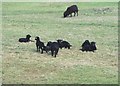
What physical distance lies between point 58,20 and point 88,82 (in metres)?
13.5

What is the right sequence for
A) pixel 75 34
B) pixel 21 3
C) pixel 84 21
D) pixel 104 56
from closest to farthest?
pixel 104 56
pixel 75 34
pixel 84 21
pixel 21 3

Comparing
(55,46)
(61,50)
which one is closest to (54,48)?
(55,46)

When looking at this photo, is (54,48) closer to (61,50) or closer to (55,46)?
(55,46)

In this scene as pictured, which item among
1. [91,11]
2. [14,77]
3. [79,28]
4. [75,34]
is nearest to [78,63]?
[14,77]

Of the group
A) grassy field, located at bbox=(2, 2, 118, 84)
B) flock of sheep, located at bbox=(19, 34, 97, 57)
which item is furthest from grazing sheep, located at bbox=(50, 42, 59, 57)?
grassy field, located at bbox=(2, 2, 118, 84)

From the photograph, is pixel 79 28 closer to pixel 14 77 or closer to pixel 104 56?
pixel 104 56

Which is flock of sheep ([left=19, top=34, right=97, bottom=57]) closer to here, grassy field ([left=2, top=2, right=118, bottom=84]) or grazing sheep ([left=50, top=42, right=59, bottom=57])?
grazing sheep ([left=50, top=42, right=59, bottom=57])

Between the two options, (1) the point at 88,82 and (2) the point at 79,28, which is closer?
(1) the point at 88,82

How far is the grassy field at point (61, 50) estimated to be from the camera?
12.9 metres

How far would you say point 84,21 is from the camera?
81.8 feet

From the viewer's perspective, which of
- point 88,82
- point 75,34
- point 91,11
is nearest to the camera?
point 88,82

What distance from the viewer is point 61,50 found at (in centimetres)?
1623

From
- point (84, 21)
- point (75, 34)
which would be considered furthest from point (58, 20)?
point (75, 34)

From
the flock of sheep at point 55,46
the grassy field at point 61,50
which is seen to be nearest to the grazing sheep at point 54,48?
the flock of sheep at point 55,46
